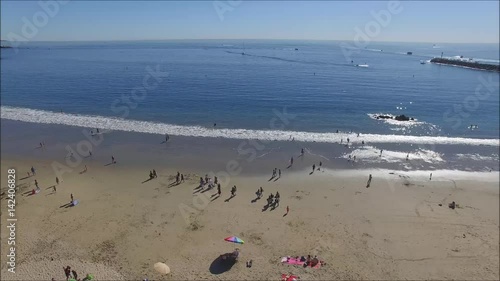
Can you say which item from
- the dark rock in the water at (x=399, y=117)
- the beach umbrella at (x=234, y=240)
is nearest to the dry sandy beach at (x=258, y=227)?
the beach umbrella at (x=234, y=240)

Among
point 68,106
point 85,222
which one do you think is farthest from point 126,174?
point 68,106

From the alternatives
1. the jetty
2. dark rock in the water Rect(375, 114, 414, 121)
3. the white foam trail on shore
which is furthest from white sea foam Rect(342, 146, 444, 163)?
the jetty

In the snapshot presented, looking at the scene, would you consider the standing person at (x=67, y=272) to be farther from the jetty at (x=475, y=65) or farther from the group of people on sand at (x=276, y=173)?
the jetty at (x=475, y=65)

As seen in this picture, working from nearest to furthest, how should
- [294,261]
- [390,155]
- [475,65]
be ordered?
[294,261] → [390,155] → [475,65]

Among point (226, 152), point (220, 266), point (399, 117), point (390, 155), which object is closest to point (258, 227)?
point (220, 266)

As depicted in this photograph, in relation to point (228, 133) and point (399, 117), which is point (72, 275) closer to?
point (228, 133)

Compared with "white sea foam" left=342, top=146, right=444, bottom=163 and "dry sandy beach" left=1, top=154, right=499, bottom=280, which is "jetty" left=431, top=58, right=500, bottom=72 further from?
"dry sandy beach" left=1, top=154, right=499, bottom=280

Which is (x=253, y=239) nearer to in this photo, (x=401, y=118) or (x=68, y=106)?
(x=401, y=118)
